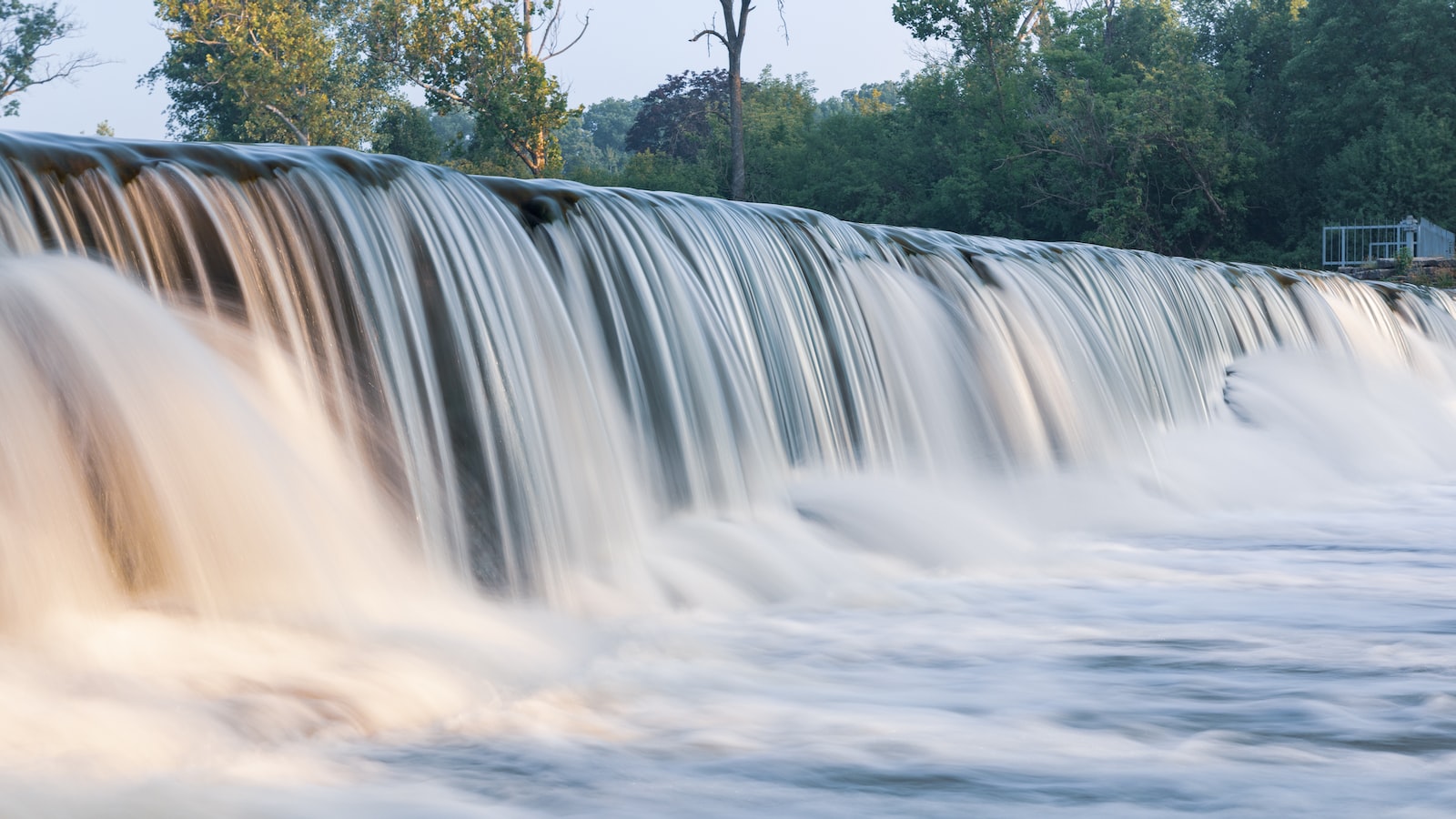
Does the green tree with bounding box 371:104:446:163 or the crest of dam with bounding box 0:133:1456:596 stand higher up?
the green tree with bounding box 371:104:446:163

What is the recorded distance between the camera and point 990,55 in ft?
112

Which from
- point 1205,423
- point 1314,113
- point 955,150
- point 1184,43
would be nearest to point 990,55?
point 955,150

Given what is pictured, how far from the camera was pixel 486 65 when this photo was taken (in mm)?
31328

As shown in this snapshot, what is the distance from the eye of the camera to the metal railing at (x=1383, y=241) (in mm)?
26859

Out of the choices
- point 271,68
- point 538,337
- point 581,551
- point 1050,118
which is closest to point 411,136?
point 271,68

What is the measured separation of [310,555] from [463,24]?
29678 mm

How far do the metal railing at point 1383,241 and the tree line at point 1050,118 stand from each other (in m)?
0.82

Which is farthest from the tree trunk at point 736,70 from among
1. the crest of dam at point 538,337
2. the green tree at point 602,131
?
the green tree at point 602,131

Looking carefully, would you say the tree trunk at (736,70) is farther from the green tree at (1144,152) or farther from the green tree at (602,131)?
the green tree at (602,131)

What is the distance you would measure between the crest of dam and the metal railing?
72.8ft

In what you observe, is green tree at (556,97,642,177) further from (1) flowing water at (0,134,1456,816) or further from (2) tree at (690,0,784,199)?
(1) flowing water at (0,134,1456,816)

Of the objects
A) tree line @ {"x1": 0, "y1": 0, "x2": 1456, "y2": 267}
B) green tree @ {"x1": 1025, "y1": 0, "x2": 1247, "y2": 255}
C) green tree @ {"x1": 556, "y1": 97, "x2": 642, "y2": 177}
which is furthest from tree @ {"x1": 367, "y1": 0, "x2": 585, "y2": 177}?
green tree @ {"x1": 556, "y1": 97, "x2": 642, "y2": 177}

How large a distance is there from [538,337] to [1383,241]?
27724mm

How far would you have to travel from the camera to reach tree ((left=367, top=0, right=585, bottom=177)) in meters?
30.7
